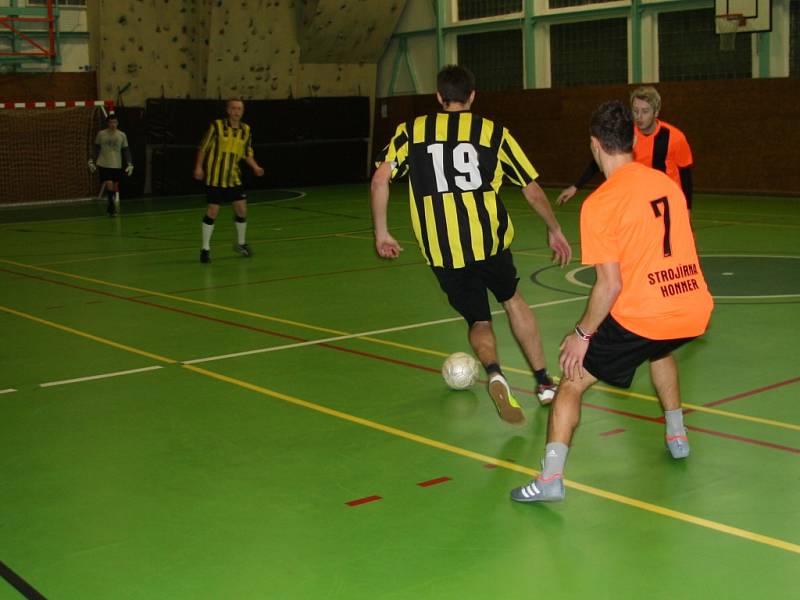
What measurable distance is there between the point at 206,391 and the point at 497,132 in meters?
2.79

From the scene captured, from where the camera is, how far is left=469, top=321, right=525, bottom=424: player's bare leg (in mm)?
6422

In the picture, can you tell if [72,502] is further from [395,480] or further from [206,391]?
[206,391]

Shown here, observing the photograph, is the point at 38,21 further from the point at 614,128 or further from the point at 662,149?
the point at 614,128

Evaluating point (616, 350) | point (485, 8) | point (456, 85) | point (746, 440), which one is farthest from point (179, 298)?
point (485, 8)

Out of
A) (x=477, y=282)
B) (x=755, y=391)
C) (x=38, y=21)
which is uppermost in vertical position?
(x=38, y=21)

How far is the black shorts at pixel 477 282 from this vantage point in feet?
21.7

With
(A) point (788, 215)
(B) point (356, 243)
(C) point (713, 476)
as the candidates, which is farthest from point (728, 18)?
(C) point (713, 476)

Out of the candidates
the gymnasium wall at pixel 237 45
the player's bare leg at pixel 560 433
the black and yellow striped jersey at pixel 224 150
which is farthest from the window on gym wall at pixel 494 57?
the player's bare leg at pixel 560 433

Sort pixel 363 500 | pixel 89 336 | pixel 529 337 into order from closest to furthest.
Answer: pixel 363 500 < pixel 529 337 < pixel 89 336

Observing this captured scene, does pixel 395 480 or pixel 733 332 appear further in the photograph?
pixel 733 332

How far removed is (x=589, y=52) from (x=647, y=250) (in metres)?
22.1

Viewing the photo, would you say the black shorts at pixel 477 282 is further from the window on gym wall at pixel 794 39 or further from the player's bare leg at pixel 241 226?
the window on gym wall at pixel 794 39

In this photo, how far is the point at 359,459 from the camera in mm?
5941

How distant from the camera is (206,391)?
7.62m
